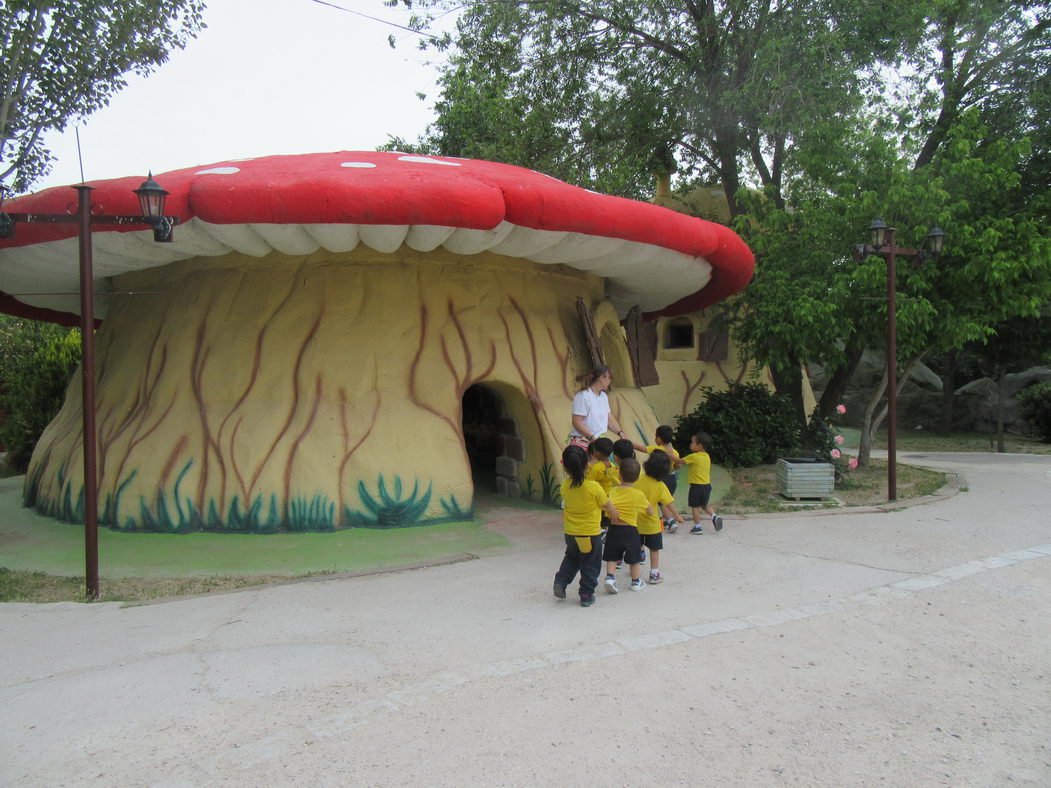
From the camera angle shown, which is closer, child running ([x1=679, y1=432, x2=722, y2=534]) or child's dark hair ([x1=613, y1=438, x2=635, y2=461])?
child's dark hair ([x1=613, y1=438, x2=635, y2=461])

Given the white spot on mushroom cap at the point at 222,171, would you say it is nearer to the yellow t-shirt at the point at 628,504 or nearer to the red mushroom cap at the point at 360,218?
the red mushroom cap at the point at 360,218

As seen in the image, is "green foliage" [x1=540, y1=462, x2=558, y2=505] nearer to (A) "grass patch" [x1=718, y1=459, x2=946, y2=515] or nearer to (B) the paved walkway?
(A) "grass patch" [x1=718, y1=459, x2=946, y2=515]

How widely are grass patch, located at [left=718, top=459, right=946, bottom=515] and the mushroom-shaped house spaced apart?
2443 millimetres

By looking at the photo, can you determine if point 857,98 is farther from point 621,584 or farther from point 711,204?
point 621,584

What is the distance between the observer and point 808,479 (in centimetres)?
909

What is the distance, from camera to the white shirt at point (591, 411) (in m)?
6.42

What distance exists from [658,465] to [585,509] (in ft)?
3.00

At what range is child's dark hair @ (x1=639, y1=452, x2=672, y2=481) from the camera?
5457 mm

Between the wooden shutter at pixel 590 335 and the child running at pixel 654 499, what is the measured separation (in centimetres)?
346

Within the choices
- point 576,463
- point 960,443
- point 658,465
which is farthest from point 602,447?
point 960,443

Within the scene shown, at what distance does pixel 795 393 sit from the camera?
14.4 meters

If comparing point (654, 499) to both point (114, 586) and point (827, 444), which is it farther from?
point (827, 444)

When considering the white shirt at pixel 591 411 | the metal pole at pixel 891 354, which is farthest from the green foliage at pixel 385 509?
the metal pole at pixel 891 354

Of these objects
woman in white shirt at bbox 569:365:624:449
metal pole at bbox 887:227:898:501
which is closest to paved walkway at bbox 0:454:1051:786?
woman in white shirt at bbox 569:365:624:449
